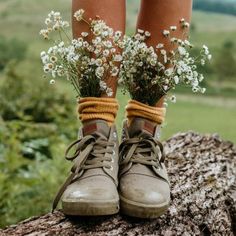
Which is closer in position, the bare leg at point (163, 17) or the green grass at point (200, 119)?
the bare leg at point (163, 17)

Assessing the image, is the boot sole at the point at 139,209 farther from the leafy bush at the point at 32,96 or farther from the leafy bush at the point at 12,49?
the leafy bush at the point at 12,49

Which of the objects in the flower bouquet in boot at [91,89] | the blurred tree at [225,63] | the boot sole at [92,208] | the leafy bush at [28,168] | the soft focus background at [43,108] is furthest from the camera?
the blurred tree at [225,63]

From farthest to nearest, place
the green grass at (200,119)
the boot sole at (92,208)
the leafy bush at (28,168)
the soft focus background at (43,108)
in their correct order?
the green grass at (200,119), the soft focus background at (43,108), the leafy bush at (28,168), the boot sole at (92,208)

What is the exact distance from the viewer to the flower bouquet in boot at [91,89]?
215 centimetres

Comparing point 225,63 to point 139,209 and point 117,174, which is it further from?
point 139,209

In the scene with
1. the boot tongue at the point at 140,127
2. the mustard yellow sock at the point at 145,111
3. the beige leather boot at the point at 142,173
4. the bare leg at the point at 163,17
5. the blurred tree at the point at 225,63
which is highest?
the bare leg at the point at 163,17

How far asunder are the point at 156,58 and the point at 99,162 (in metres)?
0.35

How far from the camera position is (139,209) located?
2084 mm

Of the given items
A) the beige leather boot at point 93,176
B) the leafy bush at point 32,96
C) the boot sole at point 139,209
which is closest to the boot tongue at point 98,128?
the beige leather boot at point 93,176

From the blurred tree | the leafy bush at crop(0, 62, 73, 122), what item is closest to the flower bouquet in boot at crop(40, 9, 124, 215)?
the leafy bush at crop(0, 62, 73, 122)

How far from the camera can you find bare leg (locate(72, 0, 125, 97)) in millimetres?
2201

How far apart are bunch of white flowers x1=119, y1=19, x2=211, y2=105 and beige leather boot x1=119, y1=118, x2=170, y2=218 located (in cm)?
11

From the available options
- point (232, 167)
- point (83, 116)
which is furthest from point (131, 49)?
point (232, 167)

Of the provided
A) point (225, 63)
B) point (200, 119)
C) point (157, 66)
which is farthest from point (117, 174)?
point (225, 63)
